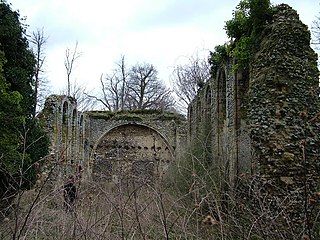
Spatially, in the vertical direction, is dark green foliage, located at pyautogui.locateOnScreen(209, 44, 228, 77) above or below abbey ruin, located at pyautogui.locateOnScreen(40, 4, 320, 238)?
above

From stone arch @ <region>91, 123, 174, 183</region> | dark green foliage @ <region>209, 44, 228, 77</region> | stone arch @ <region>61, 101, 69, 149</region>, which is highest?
dark green foliage @ <region>209, 44, 228, 77</region>

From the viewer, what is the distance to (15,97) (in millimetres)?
9867

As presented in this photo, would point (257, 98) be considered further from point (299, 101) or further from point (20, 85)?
point (20, 85)

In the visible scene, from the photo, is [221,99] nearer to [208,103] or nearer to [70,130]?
[208,103]

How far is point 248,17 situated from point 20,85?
18.9 ft

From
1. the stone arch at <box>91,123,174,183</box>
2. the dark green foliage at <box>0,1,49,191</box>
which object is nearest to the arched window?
the dark green foliage at <box>0,1,49,191</box>

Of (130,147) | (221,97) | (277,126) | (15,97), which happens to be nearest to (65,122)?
(130,147)

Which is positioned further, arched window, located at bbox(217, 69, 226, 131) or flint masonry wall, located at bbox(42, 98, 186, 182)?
flint masonry wall, located at bbox(42, 98, 186, 182)

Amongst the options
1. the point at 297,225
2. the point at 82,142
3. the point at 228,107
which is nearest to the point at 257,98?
the point at 297,225

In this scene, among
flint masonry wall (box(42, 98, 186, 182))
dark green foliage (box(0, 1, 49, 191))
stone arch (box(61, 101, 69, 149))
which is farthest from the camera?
flint masonry wall (box(42, 98, 186, 182))

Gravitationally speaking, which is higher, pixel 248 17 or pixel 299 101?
pixel 248 17

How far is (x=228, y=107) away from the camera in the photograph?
42.8 ft

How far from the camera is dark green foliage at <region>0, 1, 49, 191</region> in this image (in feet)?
31.6

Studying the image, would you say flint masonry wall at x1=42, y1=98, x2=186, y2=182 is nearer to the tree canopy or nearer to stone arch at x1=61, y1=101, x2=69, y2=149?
stone arch at x1=61, y1=101, x2=69, y2=149
